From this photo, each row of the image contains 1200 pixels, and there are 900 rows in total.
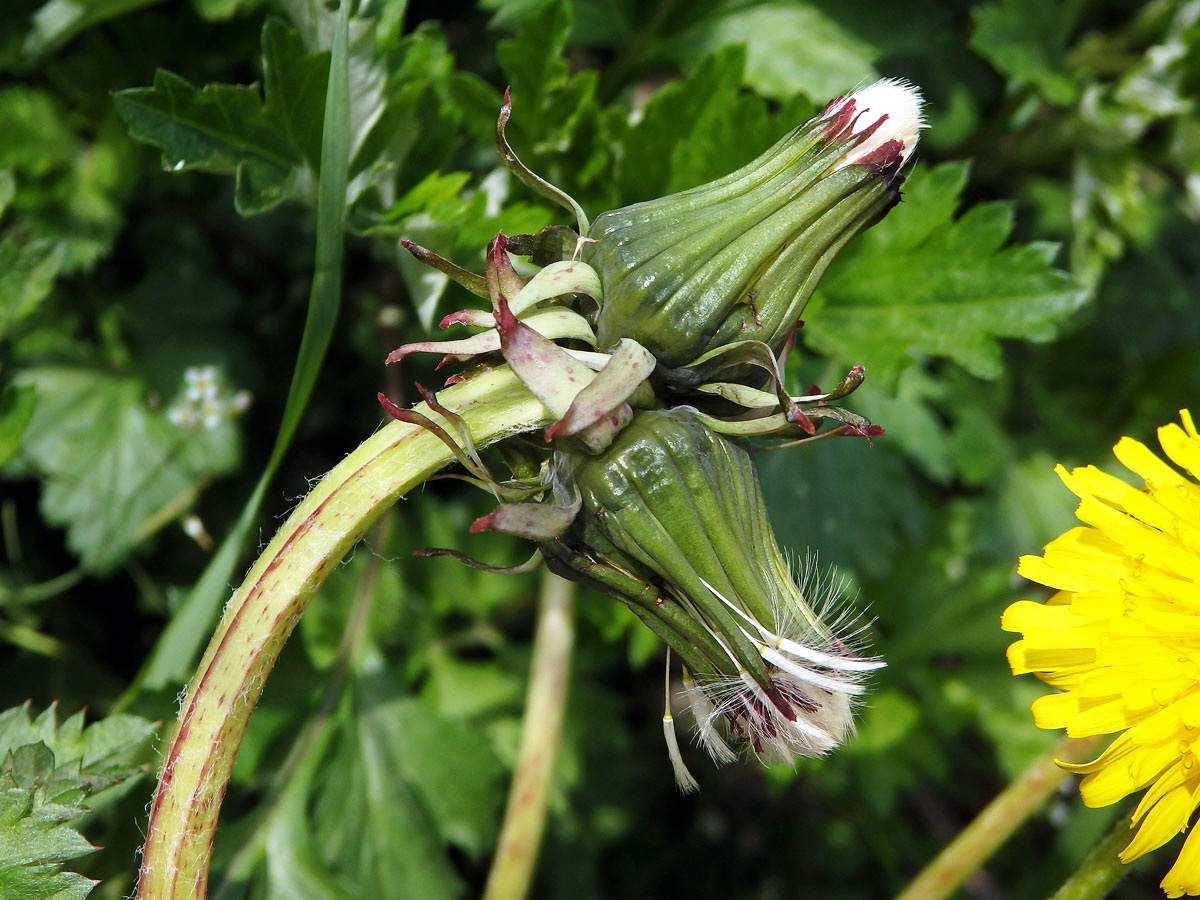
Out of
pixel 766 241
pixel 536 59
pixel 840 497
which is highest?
pixel 536 59

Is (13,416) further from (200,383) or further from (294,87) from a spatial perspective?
(294,87)

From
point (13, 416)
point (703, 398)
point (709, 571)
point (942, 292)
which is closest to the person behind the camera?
point (709, 571)

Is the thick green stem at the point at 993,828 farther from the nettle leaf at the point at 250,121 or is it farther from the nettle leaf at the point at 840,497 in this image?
the nettle leaf at the point at 250,121

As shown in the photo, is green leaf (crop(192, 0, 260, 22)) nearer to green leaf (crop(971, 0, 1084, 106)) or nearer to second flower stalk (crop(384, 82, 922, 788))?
second flower stalk (crop(384, 82, 922, 788))

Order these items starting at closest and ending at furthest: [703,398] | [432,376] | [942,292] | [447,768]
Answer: [703,398]
[942,292]
[447,768]
[432,376]

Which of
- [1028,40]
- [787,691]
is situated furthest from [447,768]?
[1028,40]

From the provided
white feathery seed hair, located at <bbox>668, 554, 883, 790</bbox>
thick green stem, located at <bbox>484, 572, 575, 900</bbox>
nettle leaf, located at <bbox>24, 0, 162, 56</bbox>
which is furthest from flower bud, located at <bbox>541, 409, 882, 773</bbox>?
nettle leaf, located at <bbox>24, 0, 162, 56</bbox>

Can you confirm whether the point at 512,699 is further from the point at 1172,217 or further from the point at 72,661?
the point at 1172,217

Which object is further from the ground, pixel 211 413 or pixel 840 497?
pixel 211 413
